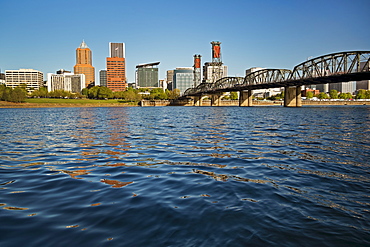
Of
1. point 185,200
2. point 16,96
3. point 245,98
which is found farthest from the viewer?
point 245,98

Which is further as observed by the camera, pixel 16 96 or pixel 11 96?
pixel 16 96

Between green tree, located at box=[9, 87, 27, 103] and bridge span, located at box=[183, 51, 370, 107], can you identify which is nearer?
bridge span, located at box=[183, 51, 370, 107]

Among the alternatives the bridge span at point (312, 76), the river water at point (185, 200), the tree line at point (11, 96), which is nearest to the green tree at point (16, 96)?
the tree line at point (11, 96)

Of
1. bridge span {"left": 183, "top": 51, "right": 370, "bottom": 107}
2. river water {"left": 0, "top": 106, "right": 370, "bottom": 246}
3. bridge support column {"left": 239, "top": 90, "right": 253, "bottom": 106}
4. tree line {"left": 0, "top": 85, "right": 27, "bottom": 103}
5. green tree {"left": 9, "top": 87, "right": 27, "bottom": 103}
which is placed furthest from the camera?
bridge support column {"left": 239, "top": 90, "right": 253, "bottom": 106}

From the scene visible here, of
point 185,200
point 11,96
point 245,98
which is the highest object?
point 11,96

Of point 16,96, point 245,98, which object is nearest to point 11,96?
point 16,96

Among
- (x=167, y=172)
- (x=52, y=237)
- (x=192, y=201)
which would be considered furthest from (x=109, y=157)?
(x=52, y=237)

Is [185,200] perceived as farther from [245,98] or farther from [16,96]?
[16,96]

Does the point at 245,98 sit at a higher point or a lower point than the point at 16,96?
lower

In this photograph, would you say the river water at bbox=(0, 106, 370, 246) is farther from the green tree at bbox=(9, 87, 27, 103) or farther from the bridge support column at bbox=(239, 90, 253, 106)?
the green tree at bbox=(9, 87, 27, 103)

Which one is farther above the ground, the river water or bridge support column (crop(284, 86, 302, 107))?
bridge support column (crop(284, 86, 302, 107))

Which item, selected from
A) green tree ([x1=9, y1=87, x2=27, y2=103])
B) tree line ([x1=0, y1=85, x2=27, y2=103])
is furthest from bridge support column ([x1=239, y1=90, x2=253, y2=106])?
tree line ([x1=0, y1=85, x2=27, y2=103])

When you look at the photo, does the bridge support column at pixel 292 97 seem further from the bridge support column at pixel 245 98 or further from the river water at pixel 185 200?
the river water at pixel 185 200

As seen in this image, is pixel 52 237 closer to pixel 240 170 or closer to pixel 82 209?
pixel 82 209
